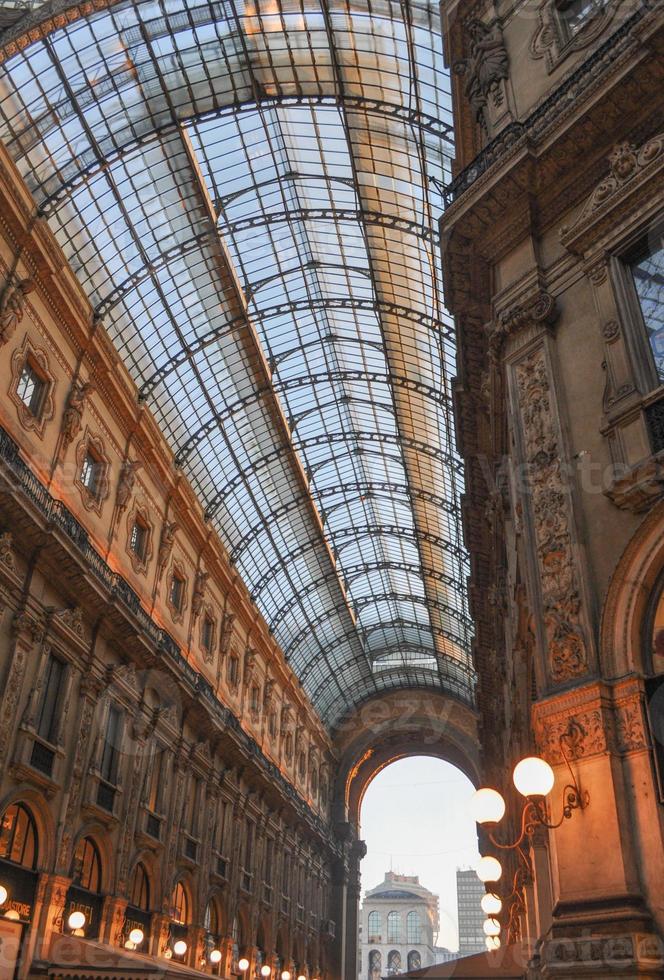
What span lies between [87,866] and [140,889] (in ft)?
12.3

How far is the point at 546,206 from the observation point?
1212cm

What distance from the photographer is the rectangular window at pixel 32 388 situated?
773 inches

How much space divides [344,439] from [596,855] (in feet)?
97.9

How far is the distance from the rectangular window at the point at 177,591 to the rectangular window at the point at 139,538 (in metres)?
2.62

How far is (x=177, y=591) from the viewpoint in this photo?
29.1 metres

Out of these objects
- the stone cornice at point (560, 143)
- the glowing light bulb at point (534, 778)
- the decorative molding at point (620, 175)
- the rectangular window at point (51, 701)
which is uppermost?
the stone cornice at point (560, 143)

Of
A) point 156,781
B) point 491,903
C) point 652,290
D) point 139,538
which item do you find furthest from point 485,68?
point 156,781

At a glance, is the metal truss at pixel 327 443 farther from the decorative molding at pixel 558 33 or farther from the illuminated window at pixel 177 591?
the decorative molding at pixel 558 33

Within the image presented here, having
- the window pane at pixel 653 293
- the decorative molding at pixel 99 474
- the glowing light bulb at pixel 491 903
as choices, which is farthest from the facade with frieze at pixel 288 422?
the glowing light bulb at pixel 491 903

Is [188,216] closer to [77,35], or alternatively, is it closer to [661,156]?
[77,35]

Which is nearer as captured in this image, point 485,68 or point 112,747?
point 485,68

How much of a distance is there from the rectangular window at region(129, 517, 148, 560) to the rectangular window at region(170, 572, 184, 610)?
262cm

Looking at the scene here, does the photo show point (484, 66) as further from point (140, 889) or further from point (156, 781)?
point (140, 889)

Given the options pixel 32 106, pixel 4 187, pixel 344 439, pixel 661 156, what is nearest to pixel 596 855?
pixel 661 156
